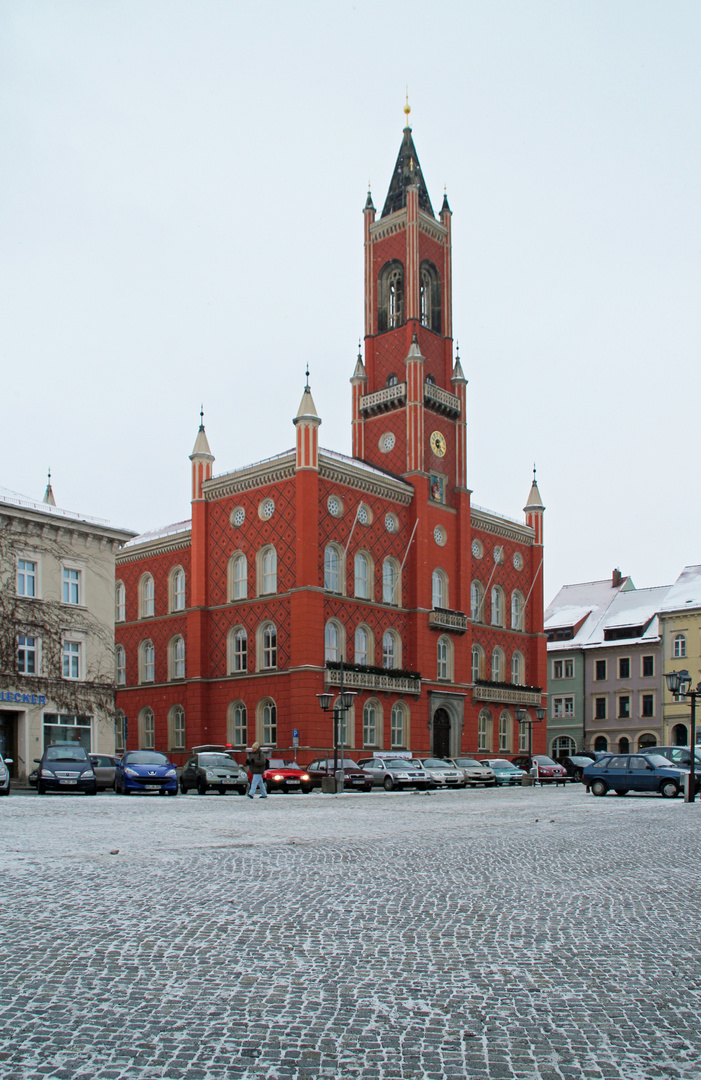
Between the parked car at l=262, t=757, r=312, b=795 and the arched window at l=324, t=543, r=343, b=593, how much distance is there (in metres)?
14.0

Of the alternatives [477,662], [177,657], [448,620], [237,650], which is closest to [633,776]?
[448,620]

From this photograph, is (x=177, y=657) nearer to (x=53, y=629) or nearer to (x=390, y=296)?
(x=53, y=629)

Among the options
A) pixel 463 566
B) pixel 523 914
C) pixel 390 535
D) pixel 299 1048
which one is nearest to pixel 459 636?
pixel 463 566

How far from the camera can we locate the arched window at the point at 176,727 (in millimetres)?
52406

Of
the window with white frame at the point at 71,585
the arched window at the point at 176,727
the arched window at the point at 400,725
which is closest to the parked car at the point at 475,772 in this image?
the arched window at the point at 400,725

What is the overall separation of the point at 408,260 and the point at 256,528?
19.6 meters

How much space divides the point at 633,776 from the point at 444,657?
25670 millimetres

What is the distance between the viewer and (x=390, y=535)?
2060 inches

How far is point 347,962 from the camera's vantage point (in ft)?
22.1

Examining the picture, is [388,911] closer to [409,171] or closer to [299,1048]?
[299,1048]

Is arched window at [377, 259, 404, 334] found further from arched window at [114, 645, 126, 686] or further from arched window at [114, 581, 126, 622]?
arched window at [114, 645, 126, 686]

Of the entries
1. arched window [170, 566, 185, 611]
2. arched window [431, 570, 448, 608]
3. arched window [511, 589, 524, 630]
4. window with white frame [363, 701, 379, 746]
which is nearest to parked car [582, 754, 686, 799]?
window with white frame [363, 701, 379, 746]

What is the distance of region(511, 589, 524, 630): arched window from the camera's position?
61469 mm

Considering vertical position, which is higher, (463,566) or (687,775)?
(463,566)
